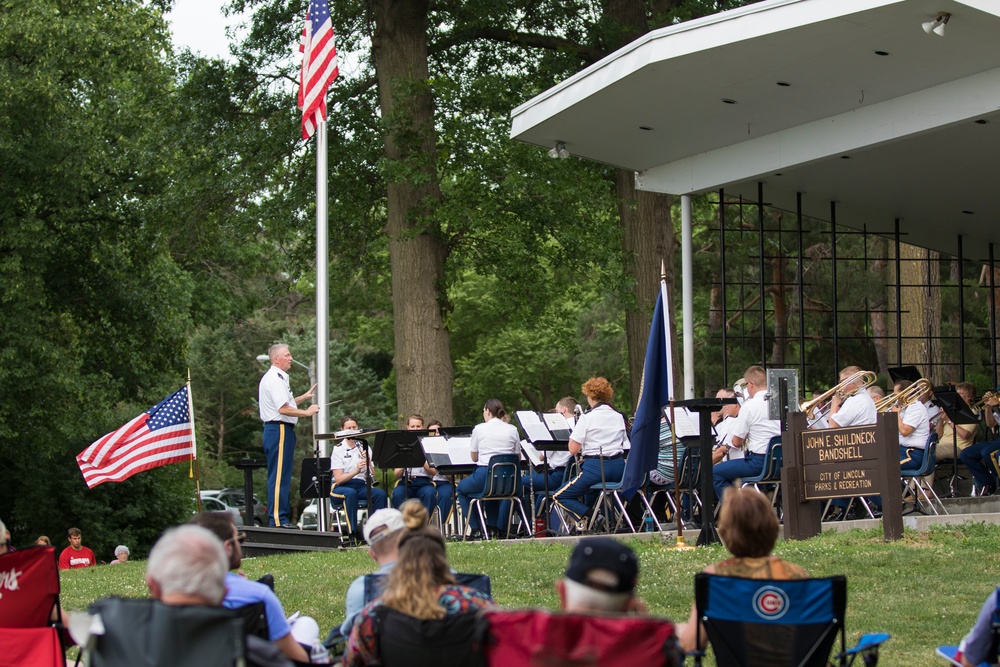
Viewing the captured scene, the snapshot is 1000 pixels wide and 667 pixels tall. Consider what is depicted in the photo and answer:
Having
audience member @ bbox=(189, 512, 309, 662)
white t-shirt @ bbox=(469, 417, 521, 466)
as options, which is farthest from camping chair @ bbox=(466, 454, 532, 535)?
audience member @ bbox=(189, 512, 309, 662)

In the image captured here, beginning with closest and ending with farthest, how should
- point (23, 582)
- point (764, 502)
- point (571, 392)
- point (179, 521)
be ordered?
point (764, 502) < point (23, 582) < point (179, 521) < point (571, 392)

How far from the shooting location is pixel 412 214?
2073cm

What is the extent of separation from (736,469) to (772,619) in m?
8.51

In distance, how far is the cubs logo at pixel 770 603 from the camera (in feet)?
17.3

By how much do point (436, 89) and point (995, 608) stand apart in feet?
56.3

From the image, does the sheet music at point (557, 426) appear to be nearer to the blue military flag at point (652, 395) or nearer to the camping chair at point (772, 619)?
the blue military flag at point (652, 395)

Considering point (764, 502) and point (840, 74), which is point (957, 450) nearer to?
point (840, 74)

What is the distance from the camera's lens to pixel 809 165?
1739 centimetres

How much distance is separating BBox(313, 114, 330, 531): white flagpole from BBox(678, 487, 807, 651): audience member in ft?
34.1

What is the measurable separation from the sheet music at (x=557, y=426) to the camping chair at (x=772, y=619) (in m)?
9.32

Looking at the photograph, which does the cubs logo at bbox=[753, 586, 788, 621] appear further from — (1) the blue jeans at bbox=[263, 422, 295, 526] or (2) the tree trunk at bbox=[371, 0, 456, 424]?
(2) the tree trunk at bbox=[371, 0, 456, 424]

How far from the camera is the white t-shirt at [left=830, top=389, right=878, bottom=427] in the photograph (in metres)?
13.2

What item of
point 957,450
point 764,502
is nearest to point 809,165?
point 957,450

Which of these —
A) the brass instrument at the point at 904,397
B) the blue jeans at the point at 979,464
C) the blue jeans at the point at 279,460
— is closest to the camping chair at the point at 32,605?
the blue jeans at the point at 279,460
